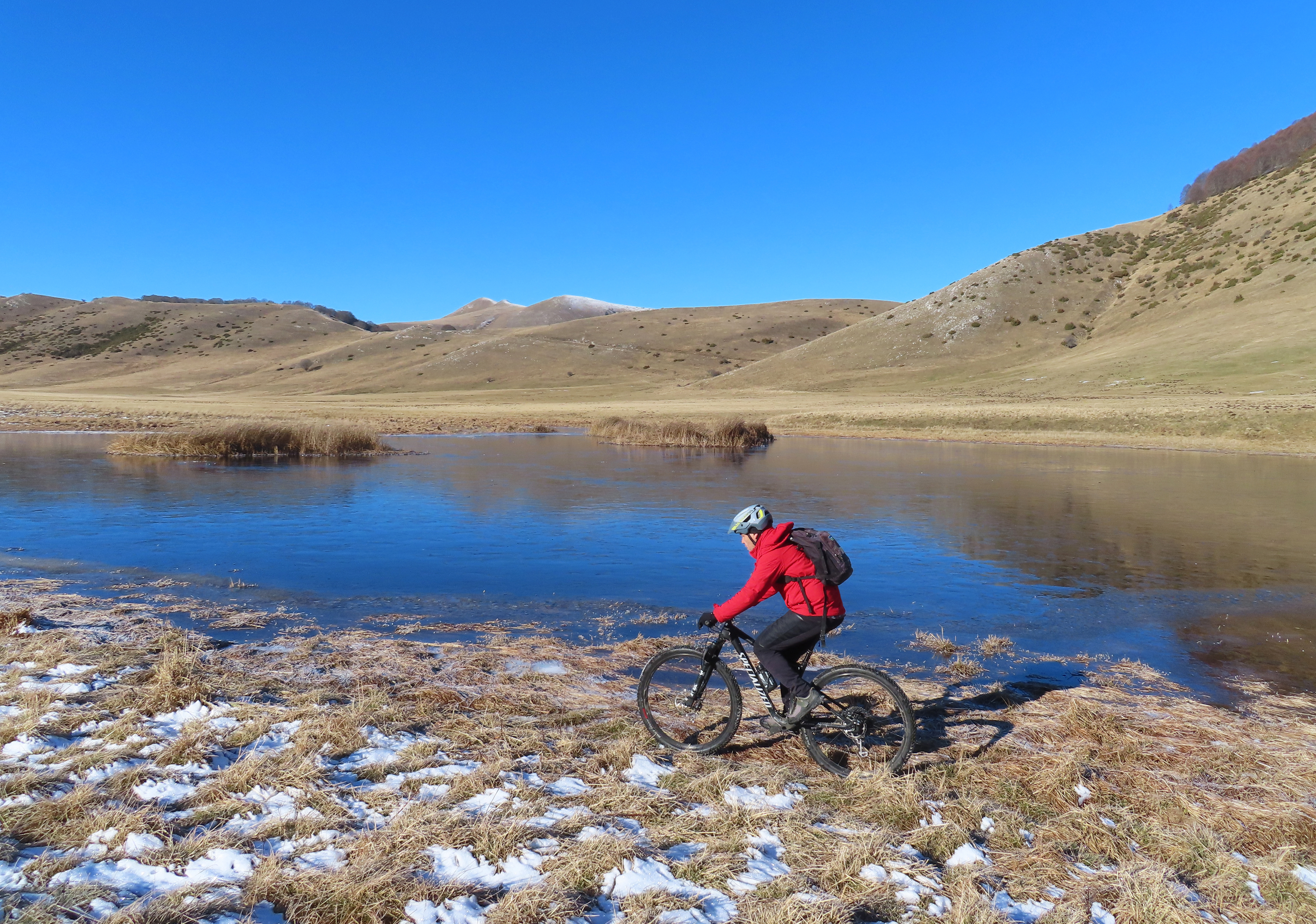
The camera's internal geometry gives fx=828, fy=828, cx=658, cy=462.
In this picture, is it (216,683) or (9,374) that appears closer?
(216,683)

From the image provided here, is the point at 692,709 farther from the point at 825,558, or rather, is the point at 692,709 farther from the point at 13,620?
the point at 13,620

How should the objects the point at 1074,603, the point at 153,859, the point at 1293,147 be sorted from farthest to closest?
the point at 1293,147, the point at 1074,603, the point at 153,859

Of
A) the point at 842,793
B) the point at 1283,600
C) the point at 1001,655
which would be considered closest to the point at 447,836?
the point at 842,793

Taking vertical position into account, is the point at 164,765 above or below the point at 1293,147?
below

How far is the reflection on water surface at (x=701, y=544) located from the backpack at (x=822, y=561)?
13.1 ft

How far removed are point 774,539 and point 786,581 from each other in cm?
35

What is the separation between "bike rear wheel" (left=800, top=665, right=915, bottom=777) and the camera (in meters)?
6.27

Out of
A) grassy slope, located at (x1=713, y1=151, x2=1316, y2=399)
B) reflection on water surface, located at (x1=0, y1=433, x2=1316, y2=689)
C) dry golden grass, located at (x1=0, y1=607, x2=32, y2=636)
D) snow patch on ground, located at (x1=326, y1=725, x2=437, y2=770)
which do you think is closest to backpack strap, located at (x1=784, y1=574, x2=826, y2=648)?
snow patch on ground, located at (x1=326, y1=725, x2=437, y2=770)

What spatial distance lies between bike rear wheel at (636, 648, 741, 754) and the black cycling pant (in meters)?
0.36

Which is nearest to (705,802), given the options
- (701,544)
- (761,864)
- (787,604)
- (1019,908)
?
(761,864)

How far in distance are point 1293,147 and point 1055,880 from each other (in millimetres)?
168055

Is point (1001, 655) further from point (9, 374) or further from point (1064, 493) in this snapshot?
point (9, 374)

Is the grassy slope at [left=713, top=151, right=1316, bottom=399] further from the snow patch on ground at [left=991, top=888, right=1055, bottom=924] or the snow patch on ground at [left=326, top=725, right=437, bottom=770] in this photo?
the snow patch on ground at [left=326, top=725, right=437, bottom=770]

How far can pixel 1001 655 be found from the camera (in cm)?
988
